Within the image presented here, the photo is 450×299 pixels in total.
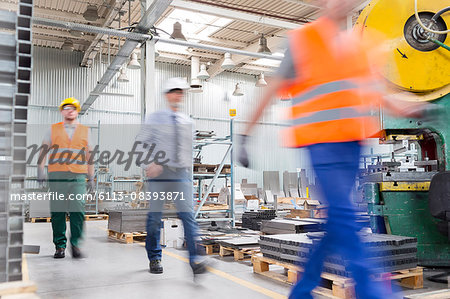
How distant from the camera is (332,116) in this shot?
80.7 inches

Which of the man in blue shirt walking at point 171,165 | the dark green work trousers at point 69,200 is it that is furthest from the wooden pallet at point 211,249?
the man in blue shirt walking at point 171,165

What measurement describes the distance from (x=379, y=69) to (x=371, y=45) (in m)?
0.26

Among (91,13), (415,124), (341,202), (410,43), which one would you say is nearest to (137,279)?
(341,202)

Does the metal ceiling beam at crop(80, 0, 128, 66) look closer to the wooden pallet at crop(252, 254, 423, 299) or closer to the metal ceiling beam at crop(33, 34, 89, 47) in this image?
the metal ceiling beam at crop(33, 34, 89, 47)

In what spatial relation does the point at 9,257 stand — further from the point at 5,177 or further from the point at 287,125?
the point at 287,125

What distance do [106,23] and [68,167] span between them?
11074mm

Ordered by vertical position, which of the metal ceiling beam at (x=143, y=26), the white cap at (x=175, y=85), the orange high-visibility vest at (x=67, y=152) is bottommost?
the orange high-visibility vest at (x=67, y=152)

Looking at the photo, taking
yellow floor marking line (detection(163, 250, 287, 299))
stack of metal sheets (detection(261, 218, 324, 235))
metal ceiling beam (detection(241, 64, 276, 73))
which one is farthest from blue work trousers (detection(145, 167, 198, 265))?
metal ceiling beam (detection(241, 64, 276, 73))

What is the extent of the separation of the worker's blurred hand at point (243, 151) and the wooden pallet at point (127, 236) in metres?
4.97

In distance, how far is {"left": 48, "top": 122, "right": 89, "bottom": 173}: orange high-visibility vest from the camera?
491cm

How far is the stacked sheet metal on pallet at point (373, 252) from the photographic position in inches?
136

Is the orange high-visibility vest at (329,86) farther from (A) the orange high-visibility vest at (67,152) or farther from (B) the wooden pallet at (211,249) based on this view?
(B) the wooden pallet at (211,249)

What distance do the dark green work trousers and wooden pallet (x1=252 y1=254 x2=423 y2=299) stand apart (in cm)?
222

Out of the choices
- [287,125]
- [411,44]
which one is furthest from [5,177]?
[411,44]
